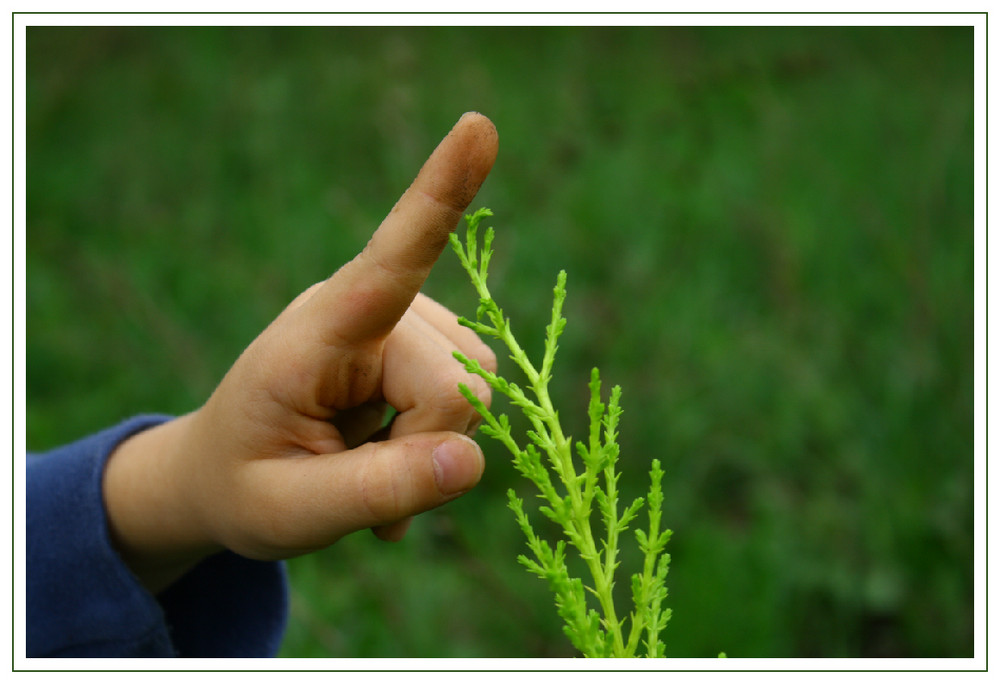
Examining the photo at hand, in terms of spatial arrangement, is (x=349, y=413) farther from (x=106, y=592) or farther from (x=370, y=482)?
(x=106, y=592)

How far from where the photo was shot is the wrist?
0.88 meters

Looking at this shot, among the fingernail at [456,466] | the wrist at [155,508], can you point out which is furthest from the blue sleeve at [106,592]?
the fingernail at [456,466]

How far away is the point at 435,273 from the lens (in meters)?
2.33

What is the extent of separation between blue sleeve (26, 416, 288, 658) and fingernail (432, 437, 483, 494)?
0.44 m

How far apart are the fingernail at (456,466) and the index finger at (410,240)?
0.11m

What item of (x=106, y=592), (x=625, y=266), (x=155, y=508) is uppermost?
(x=625, y=266)

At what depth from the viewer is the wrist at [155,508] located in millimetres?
876

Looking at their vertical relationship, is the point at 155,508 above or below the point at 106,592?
above

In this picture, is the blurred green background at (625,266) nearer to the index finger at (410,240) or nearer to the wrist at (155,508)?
the wrist at (155,508)

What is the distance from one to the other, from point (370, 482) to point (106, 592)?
18.4 inches

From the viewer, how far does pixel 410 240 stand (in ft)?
1.94

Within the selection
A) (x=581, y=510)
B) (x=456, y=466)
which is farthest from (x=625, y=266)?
(x=581, y=510)

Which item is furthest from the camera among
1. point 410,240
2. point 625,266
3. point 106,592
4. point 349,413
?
point 625,266
